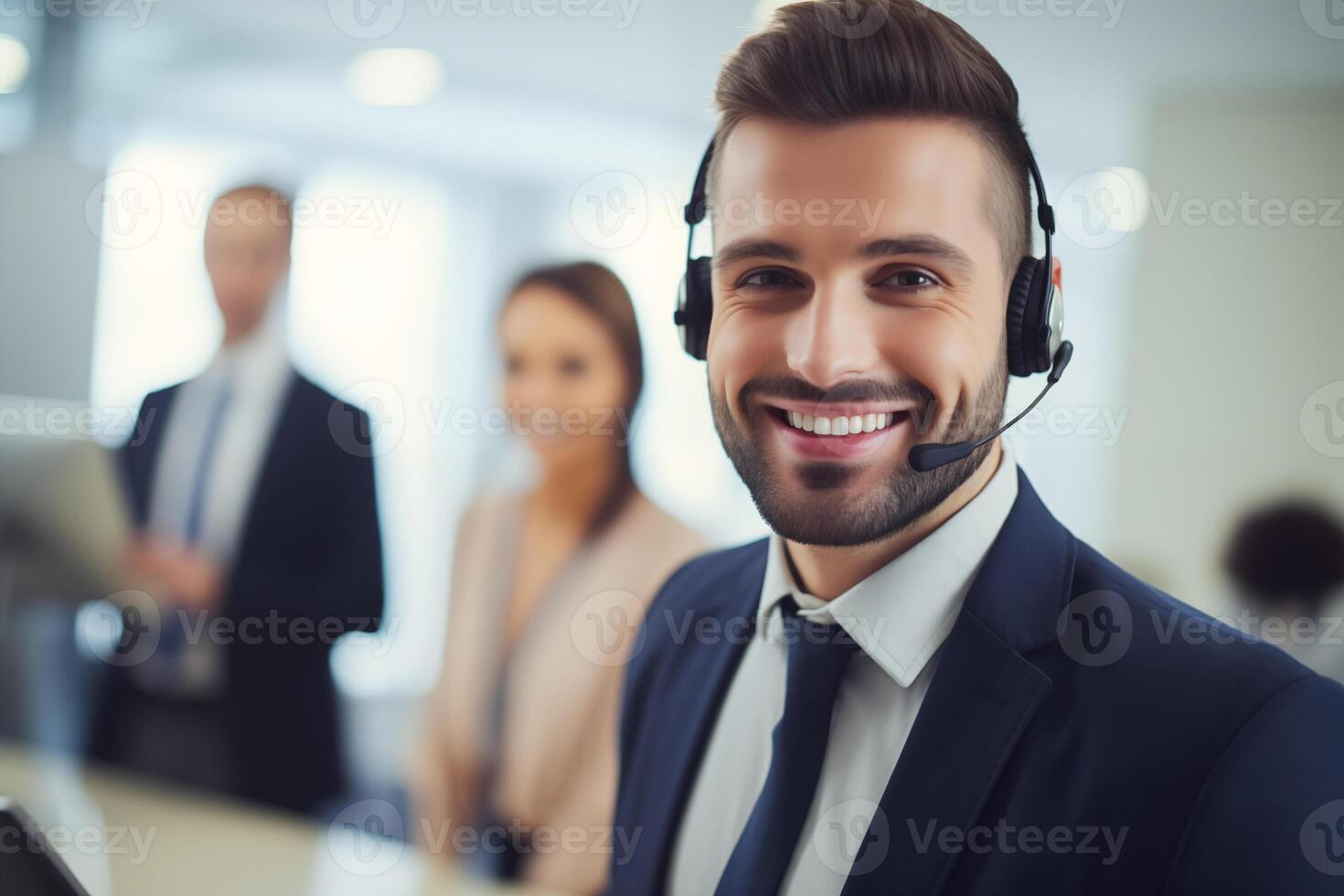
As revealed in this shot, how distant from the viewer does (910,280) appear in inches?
37.2

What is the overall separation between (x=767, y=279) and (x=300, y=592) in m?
1.66

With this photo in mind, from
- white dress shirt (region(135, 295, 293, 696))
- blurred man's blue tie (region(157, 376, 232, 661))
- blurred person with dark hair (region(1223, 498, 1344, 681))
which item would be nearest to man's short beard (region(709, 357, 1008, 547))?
blurred person with dark hair (region(1223, 498, 1344, 681))

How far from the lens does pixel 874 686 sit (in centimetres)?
98

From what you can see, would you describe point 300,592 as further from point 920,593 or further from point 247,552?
point 920,593

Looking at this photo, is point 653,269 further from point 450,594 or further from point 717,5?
point 450,594

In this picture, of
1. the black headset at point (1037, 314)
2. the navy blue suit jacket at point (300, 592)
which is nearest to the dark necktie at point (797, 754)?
the black headset at point (1037, 314)

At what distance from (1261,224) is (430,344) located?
59.3 inches

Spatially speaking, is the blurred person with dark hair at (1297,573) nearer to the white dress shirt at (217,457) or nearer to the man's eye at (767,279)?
the man's eye at (767,279)

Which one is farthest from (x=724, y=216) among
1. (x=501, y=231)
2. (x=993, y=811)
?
(x=501, y=231)

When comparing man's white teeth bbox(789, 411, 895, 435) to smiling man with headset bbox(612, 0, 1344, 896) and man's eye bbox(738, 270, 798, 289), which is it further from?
man's eye bbox(738, 270, 798, 289)

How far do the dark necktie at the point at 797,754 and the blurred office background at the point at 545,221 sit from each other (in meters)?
0.63

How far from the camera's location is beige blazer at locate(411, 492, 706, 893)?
196cm

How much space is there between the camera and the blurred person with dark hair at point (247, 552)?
2.27 m

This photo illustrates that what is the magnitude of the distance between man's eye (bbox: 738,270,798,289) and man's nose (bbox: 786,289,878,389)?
5 centimetres
